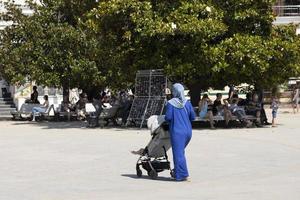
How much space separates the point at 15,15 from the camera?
2909 centimetres

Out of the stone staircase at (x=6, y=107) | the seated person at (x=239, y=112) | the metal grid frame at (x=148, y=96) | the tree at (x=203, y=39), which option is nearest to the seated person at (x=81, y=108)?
the metal grid frame at (x=148, y=96)

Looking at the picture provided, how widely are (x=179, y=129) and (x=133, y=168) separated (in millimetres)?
2096

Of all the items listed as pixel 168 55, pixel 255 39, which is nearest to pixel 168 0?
pixel 168 55

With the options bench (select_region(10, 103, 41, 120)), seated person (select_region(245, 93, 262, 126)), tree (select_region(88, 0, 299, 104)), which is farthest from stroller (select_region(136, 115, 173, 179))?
bench (select_region(10, 103, 41, 120))

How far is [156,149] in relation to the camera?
10.8 metres

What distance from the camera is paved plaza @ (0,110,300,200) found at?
30.9 ft

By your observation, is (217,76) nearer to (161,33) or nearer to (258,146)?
(161,33)

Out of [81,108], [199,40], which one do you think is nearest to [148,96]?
[199,40]

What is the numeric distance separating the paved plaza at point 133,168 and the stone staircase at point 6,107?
1441cm

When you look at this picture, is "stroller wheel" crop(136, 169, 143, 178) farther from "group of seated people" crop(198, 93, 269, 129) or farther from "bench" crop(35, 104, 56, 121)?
"bench" crop(35, 104, 56, 121)

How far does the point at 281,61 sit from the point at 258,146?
5951 mm

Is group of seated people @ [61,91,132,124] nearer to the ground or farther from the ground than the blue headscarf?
nearer to the ground

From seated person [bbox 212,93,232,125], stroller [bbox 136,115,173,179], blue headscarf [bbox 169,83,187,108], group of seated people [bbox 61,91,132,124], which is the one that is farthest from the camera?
group of seated people [bbox 61,91,132,124]

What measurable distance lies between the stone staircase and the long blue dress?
77.8 feet
